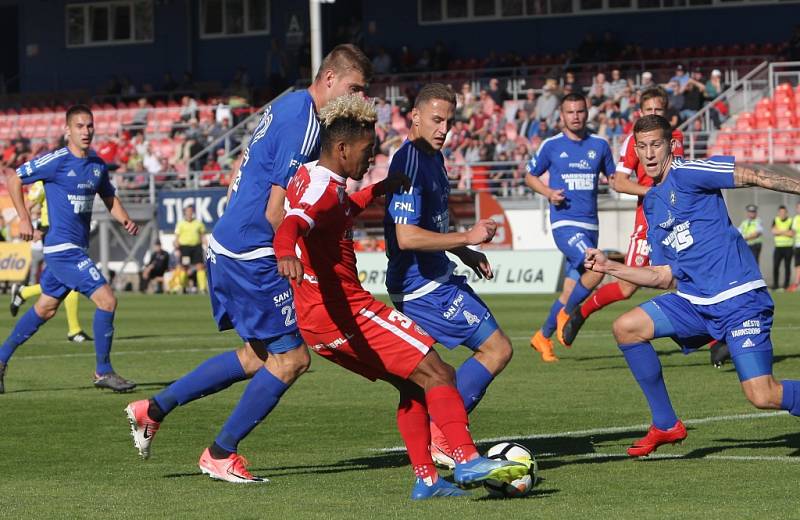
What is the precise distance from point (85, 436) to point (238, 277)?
2.60 m

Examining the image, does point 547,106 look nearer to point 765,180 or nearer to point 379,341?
point 765,180

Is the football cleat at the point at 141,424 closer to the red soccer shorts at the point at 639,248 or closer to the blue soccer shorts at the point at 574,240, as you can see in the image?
the red soccer shorts at the point at 639,248

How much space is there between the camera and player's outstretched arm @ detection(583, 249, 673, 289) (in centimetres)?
803

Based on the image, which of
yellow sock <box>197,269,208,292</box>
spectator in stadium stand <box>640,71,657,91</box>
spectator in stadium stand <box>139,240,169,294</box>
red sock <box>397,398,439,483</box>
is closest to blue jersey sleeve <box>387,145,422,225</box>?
red sock <box>397,398,439,483</box>

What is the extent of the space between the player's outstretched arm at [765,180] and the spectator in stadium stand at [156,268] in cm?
2882

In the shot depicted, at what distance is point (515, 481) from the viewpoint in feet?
22.8

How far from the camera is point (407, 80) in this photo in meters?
42.4

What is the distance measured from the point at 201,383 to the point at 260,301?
2.28 ft

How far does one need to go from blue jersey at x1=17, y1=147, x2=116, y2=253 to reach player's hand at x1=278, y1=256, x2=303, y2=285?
7.10 metres

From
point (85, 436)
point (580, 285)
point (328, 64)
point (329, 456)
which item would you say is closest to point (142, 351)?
point (580, 285)

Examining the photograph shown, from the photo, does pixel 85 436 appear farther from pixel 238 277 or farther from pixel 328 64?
pixel 328 64

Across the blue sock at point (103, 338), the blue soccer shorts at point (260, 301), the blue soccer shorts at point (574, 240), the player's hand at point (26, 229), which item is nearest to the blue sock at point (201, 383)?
the blue soccer shorts at point (260, 301)

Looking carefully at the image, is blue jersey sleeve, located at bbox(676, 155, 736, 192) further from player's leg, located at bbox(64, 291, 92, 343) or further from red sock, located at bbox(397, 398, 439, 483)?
player's leg, located at bbox(64, 291, 92, 343)

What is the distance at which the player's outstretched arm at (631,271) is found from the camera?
803 cm
